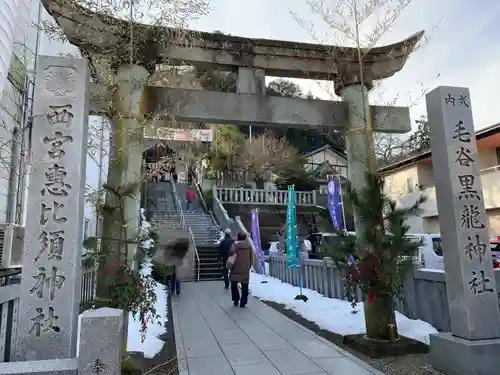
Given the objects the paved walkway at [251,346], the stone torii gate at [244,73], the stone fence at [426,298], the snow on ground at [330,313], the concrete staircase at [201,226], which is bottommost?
the paved walkway at [251,346]

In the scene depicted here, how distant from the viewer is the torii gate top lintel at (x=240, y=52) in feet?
18.8

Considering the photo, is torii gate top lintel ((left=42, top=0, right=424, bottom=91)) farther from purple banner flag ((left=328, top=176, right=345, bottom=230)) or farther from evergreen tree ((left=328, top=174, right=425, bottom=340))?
purple banner flag ((left=328, top=176, right=345, bottom=230))

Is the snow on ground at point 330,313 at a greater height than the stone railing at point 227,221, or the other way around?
the stone railing at point 227,221

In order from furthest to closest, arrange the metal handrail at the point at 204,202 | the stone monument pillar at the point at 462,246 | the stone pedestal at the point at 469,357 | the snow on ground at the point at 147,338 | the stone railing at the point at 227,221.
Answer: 1. the metal handrail at the point at 204,202
2. the stone railing at the point at 227,221
3. the snow on ground at the point at 147,338
4. the stone monument pillar at the point at 462,246
5. the stone pedestal at the point at 469,357

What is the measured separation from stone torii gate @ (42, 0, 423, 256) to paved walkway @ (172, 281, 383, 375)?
2337mm

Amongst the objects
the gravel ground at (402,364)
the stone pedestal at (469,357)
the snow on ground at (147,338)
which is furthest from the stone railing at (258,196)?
the stone pedestal at (469,357)

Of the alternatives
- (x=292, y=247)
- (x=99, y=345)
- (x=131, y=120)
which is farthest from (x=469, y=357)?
(x=292, y=247)

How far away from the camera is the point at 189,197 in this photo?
81.9 ft

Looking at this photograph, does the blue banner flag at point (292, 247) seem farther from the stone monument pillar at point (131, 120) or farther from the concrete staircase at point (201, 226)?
the concrete staircase at point (201, 226)

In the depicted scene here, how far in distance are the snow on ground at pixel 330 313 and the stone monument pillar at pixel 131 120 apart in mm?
4096

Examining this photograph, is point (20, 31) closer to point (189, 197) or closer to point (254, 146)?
point (189, 197)

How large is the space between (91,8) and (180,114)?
6.53 feet

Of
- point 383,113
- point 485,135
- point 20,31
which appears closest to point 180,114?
point 383,113

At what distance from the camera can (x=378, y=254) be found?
555cm
